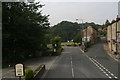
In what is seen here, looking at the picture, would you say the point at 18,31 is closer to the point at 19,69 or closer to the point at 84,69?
the point at 84,69

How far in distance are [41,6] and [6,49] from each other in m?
13.8

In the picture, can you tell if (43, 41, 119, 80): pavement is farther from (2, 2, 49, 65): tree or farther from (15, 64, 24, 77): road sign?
(15, 64, 24, 77): road sign

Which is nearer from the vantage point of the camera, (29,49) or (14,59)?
(14,59)

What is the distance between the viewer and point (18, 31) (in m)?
35.3

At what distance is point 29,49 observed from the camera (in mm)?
41188

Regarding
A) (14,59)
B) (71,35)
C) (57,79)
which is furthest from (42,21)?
(71,35)

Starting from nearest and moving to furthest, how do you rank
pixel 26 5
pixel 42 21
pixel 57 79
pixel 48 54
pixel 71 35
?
pixel 57 79 < pixel 26 5 < pixel 42 21 < pixel 48 54 < pixel 71 35

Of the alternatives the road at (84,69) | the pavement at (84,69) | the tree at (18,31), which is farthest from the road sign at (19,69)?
the tree at (18,31)

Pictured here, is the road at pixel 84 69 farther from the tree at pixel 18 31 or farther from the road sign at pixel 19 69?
the road sign at pixel 19 69

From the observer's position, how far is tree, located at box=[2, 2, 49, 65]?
33.9 meters

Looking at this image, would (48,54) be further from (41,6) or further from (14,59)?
(14,59)

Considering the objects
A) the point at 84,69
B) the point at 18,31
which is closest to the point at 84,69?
the point at 84,69

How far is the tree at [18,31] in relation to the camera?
33938mm

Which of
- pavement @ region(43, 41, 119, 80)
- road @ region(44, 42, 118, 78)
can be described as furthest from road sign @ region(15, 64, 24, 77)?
road @ region(44, 42, 118, 78)
